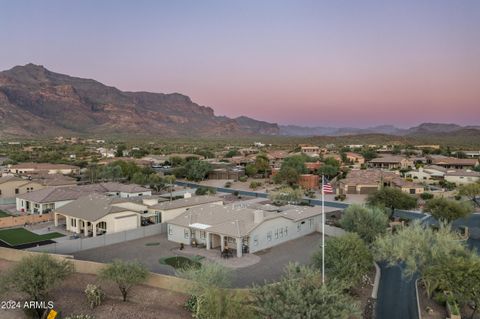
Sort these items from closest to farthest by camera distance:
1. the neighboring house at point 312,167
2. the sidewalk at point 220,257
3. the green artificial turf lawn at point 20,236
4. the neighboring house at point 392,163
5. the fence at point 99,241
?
the sidewalk at point 220,257 < the fence at point 99,241 < the green artificial turf lawn at point 20,236 < the neighboring house at point 312,167 < the neighboring house at point 392,163

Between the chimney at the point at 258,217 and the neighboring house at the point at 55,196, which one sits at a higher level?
the chimney at the point at 258,217

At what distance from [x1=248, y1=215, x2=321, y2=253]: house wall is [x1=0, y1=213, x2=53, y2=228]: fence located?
87.7ft

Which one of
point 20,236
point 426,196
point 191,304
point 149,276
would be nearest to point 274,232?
point 149,276

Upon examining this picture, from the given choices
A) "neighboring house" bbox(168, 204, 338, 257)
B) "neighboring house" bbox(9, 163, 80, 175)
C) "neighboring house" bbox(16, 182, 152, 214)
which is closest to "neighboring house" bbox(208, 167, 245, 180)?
"neighboring house" bbox(9, 163, 80, 175)

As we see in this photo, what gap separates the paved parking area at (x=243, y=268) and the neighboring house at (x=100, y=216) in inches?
130

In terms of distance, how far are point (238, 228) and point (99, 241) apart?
42.0 ft

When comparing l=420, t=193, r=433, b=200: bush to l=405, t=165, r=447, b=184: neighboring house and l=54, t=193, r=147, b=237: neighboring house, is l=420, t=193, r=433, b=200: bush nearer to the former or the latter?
l=405, t=165, r=447, b=184: neighboring house

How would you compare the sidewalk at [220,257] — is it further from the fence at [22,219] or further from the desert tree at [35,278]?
the fence at [22,219]

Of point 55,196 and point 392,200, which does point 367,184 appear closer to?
point 392,200

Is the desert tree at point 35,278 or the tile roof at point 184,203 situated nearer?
A: the desert tree at point 35,278

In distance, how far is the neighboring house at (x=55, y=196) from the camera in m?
50.1

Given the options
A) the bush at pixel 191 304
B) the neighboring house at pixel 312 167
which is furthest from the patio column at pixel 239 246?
the neighboring house at pixel 312 167

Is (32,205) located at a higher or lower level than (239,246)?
higher

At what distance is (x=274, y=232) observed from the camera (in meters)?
37.3
